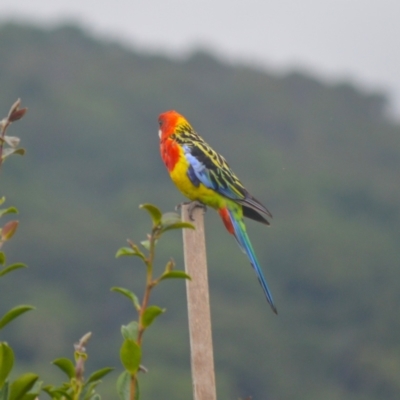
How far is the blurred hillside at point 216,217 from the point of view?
159 ft

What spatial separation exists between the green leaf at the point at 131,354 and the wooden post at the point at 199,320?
24.0 inches

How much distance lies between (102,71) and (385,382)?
50615 mm

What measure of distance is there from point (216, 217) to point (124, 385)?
5864 cm

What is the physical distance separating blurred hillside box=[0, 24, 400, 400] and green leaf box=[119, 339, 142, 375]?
3601 centimetres

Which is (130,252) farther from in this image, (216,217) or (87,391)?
(216,217)

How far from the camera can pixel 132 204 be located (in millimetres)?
66938

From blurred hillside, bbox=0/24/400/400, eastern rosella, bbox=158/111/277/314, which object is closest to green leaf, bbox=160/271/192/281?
eastern rosella, bbox=158/111/277/314

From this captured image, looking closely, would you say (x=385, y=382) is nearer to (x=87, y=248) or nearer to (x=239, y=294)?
(x=239, y=294)

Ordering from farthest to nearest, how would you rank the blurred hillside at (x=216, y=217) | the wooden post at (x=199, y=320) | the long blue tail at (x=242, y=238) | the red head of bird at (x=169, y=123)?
the blurred hillside at (x=216, y=217), the red head of bird at (x=169, y=123), the long blue tail at (x=242, y=238), the wooden post at (x=199, y=320)

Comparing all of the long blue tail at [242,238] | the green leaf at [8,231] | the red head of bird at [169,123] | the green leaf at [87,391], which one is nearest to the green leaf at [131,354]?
the green leaf at [87,391]

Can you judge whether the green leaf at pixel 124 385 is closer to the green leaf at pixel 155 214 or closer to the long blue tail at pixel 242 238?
the green leaf at pixel 155 214

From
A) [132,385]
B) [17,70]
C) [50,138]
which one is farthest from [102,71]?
[132,385]

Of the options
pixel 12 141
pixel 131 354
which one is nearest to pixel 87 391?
pixel 131 354

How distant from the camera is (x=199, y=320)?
11.1 ft
